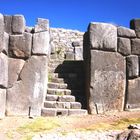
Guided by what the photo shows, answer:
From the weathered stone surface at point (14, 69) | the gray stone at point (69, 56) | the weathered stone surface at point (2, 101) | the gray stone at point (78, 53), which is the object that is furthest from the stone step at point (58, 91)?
the gray stone at point (78, 53)

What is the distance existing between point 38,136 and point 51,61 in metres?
4.82

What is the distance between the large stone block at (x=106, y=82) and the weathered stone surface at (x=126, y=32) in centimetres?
58

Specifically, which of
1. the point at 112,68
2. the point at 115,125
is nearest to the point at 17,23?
the point at 112,68

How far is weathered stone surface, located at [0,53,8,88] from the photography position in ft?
26.2

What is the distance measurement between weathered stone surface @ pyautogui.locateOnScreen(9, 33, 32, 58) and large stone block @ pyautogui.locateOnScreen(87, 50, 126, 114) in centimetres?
167

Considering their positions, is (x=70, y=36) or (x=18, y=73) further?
(x=70, y=36)

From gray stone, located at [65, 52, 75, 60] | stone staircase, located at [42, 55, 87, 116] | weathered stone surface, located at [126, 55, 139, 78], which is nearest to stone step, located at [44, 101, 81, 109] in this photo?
stone staircase, located at [42, 55, 87, 116]

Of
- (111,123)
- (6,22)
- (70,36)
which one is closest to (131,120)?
(111,123)

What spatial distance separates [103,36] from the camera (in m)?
8.88

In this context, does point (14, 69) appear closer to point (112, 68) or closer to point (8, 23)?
point (8, 23)

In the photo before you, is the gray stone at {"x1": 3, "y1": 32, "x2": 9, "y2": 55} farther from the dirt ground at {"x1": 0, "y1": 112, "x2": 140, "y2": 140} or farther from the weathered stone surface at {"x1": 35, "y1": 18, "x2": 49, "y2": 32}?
the dirt ground at {"x1": 0, "y1": 112, "x2": 140, "y2": 140}

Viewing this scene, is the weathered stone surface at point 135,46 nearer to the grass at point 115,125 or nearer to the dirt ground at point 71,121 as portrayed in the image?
the dirt ground at point 71,121

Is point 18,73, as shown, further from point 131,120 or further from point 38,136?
Result: point 131,120

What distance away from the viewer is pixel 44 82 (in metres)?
8.55
